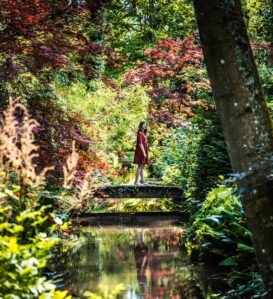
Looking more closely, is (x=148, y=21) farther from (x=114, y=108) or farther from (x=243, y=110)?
(x=243, y=110)

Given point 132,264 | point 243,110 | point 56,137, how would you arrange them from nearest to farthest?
point 243,110
point 132,264
point 56,137

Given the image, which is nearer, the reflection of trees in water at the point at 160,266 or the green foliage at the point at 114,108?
the reflection of trees in water at the point at 160,266

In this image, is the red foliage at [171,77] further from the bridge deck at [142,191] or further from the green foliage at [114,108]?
the bridge deck at [142,191]

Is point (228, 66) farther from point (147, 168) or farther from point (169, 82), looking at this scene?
point (169, 82)

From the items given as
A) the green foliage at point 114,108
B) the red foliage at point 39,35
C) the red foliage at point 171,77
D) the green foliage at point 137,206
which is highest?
the red foliage at point 171,77

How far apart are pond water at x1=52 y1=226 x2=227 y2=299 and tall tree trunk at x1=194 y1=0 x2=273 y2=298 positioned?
160 cm

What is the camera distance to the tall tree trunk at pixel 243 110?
10.9 ft

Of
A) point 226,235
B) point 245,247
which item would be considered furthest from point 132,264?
point 245,247

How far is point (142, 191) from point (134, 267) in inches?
278

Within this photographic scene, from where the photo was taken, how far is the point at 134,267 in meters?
7.25

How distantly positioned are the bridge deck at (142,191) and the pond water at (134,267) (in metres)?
3.36

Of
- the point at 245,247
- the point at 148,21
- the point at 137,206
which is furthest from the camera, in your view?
the point at 148,21

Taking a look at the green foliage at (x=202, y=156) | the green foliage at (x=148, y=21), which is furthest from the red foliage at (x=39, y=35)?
the green foliage at (x=148, y=21)

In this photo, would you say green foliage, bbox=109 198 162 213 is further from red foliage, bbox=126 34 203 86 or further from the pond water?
red foliage, bbox=126 34 203 86
